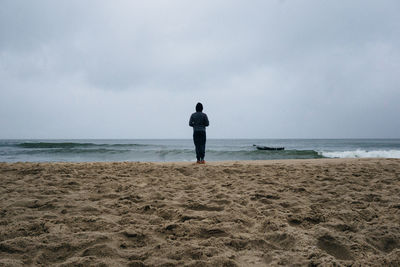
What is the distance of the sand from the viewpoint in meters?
1.87

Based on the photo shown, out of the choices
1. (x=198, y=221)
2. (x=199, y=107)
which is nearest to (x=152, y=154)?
(x=199, y=107)

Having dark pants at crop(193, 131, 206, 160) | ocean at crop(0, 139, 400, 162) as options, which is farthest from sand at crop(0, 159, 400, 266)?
ocean at crop(0, 139, 400, 162)

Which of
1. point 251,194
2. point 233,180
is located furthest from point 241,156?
point 251,194

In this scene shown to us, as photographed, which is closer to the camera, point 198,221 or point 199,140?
point 198,221

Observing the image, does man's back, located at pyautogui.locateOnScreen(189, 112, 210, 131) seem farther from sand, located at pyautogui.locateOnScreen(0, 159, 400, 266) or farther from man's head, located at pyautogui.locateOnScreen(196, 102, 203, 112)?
sand, located at pyautogui.locateOnScreen(0, 159, 400, 266)

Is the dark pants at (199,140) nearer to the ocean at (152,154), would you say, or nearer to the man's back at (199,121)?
the man's back at (199,121)

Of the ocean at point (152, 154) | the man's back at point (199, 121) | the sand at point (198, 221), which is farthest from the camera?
the ocean at point (152, 154)

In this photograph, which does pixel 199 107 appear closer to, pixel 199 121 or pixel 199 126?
pixel 199 121

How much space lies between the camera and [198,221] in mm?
2514

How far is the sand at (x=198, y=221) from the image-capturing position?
1.87 m

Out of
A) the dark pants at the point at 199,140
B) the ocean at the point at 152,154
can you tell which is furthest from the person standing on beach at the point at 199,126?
the ocean at the point at 152,154

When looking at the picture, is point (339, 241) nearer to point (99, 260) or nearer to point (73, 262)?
point (99, 260)

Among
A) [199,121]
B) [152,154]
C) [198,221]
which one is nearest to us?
[198,221]

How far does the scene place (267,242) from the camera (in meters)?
2.09
